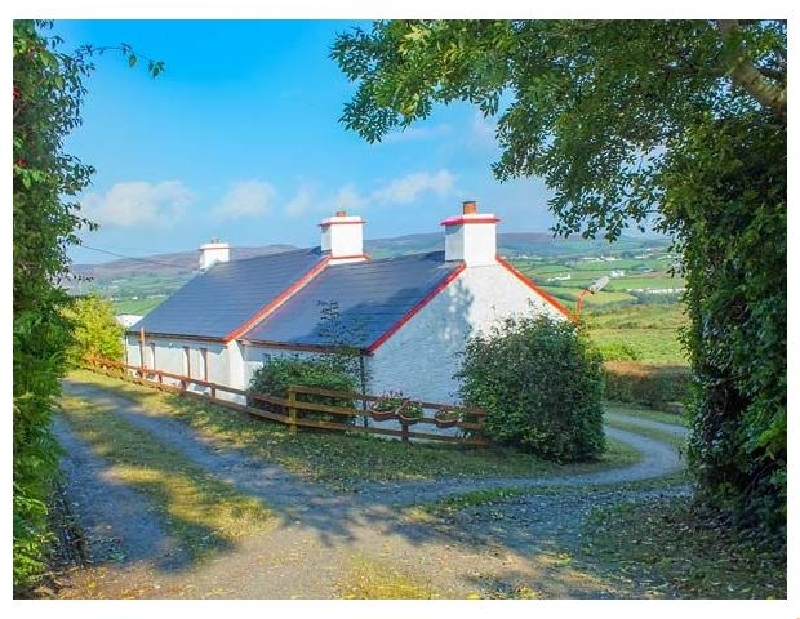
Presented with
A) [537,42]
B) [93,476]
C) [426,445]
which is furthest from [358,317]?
[537,42]

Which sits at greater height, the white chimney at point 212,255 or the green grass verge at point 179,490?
the white chimney at point 212,255

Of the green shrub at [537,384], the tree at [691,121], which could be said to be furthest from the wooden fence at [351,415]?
the tree at [691,121]

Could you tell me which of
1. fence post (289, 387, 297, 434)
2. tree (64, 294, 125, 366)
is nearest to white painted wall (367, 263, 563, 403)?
fence post (289, 387, 297, 434)

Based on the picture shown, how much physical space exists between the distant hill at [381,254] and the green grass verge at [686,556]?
234 centimetres

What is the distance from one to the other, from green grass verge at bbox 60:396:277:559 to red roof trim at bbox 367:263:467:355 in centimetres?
306

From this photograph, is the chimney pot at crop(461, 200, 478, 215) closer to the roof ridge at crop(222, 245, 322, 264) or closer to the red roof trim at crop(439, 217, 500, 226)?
the red roof trim at crop(439, 217, 500, 226)

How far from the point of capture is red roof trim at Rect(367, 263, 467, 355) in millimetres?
10586

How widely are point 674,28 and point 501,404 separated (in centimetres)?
604

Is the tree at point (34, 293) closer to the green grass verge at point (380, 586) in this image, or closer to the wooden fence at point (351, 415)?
the green grass verge at point (380, 586)

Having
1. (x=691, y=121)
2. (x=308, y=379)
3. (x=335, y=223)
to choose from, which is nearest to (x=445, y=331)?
(x=308, y=379)

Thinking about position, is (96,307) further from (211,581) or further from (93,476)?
(211,581)

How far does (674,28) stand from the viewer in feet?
16.9

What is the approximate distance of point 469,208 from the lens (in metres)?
10.8

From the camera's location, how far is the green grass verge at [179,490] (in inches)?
217
